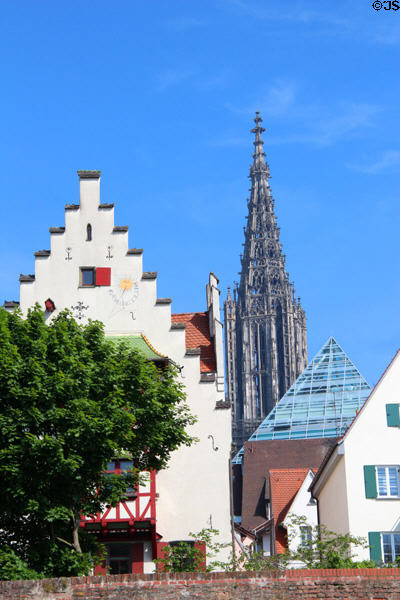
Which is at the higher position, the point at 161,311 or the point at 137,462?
the point at 161,311

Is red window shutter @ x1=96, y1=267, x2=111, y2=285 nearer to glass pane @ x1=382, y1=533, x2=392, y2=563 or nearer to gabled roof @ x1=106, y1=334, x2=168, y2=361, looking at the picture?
gabled roof @ x1=106, y1=334, x2=168, y2=361

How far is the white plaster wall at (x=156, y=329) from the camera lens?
38594 millimetres

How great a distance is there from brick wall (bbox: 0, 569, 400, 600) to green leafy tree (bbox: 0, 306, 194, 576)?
17.7 ft

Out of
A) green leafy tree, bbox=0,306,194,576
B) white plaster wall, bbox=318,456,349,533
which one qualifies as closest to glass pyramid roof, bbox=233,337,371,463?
white plaster wall, bbox=318,456,349,533

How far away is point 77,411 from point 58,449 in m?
1.44

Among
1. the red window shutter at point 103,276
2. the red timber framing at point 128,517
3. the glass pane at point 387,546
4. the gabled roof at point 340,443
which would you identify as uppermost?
the red window shutter at point 103,276

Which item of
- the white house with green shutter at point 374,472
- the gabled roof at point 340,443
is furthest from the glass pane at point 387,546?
the gabled roof at point 340,443

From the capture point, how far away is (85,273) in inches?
1635

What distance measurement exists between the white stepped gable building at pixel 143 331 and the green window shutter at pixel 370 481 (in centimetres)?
523

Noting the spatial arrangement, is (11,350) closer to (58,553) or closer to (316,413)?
(58,553)

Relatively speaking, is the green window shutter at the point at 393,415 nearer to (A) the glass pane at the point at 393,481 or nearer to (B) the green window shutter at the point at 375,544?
(A) the glass pane at the point at 393,481

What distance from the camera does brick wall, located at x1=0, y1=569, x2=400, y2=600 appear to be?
2147 cm

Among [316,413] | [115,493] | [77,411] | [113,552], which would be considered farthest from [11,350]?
→ [316,413]

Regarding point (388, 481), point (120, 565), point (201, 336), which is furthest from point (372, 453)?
point (120, 565)
